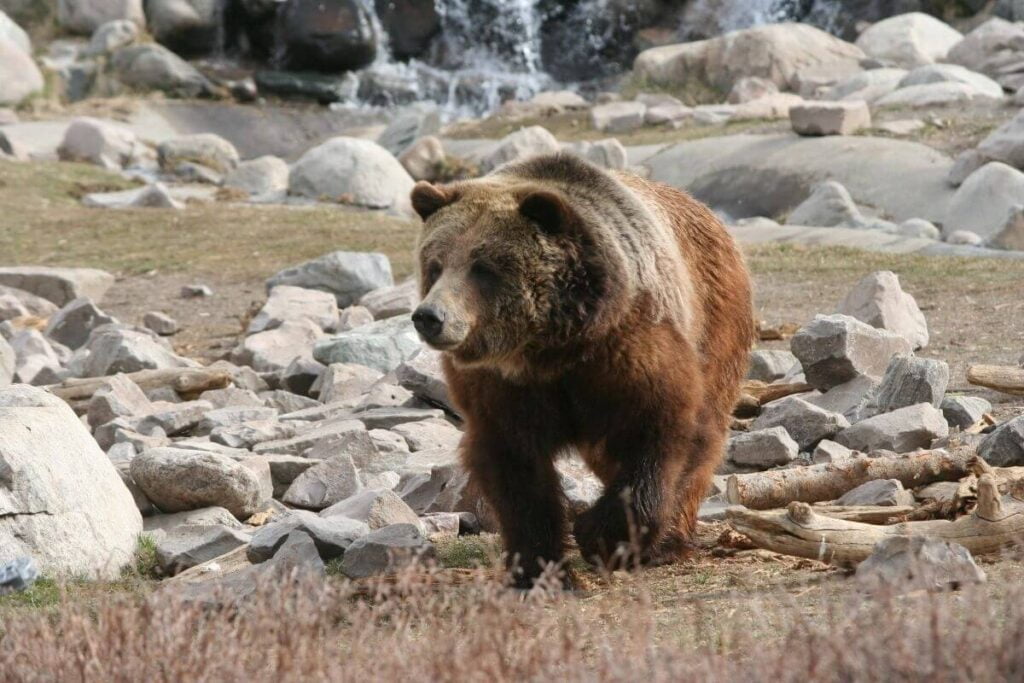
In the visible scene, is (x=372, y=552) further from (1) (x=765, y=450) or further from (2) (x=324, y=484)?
(1) (x=765, y=450)

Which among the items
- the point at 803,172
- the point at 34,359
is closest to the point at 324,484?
the point at 34,359

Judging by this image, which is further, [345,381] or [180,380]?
[180,380]

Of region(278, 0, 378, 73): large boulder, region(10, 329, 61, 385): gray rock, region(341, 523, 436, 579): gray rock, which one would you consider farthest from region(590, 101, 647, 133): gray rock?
region(341, 523, 436, 579): gray rock

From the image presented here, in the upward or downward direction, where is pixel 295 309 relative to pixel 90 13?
upward

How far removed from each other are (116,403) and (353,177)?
37.3ft

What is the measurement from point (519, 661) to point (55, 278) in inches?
476

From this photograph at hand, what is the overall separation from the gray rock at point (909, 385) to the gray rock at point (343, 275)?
6.54 meters

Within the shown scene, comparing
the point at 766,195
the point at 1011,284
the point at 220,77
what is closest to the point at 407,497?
the point at 1011,284

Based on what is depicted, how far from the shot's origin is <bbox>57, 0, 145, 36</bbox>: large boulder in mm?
32500

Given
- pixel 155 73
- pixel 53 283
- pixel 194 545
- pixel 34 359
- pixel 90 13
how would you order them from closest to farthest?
pixel 194 545 → pixel 34 359 → pixel 53 283 → pixel 155 73 → pixel 90 13

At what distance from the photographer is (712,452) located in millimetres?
5445

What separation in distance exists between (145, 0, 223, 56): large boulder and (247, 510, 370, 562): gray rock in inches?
1148

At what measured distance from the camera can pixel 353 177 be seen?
20141mm

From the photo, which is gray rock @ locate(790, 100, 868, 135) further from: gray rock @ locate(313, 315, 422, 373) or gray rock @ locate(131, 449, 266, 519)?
gray rock @ locate(131, 449, 266, 519)
